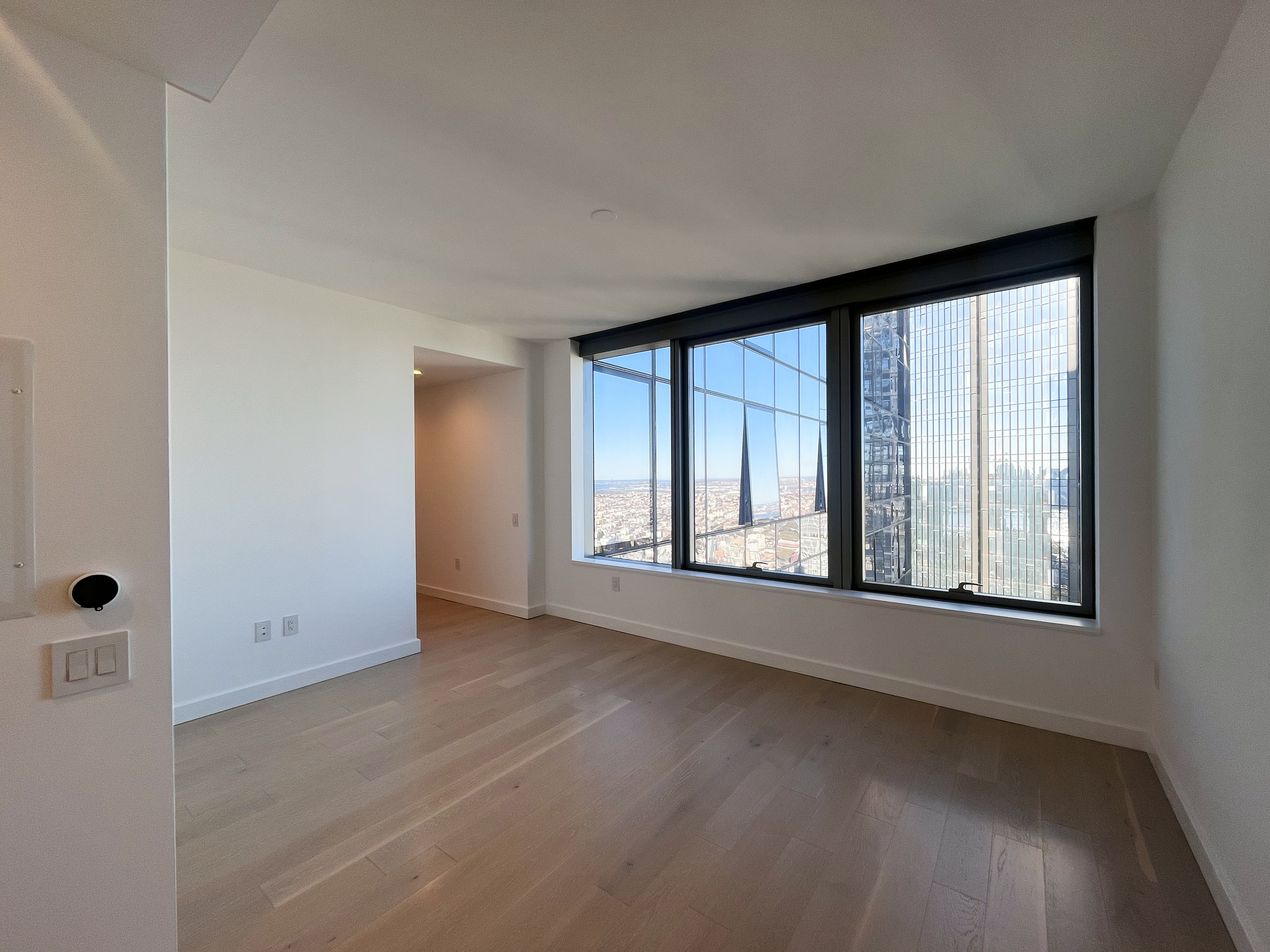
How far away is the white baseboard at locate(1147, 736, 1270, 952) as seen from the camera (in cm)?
141

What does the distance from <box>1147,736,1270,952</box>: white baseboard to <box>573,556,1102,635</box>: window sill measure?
0.59 m

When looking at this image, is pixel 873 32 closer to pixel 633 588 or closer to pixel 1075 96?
pixel 1075 96

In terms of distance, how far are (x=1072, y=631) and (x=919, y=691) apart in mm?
813

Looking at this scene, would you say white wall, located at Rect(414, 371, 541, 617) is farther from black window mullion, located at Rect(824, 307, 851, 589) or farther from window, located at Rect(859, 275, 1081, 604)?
window, located at Rect(859, 275, 1081, 604)

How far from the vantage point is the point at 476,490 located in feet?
17.2

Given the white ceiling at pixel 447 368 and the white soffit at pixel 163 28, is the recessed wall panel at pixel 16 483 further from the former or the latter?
the white ceiling at pixel 447 368

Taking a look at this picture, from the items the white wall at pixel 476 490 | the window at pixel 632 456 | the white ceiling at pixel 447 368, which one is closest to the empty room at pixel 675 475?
the white ceiling at pixel 447 368

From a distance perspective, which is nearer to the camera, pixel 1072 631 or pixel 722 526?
pixel 1072 631

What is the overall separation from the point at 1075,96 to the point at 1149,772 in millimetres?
2682

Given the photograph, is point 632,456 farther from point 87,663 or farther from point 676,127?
point 87,663

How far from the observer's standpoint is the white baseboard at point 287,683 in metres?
2.87

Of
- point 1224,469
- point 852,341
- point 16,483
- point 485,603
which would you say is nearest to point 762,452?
point 852,341

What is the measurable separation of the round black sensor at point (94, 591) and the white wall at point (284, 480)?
5.77ft

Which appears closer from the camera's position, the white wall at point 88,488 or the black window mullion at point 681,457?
the white wall at point 88,488
